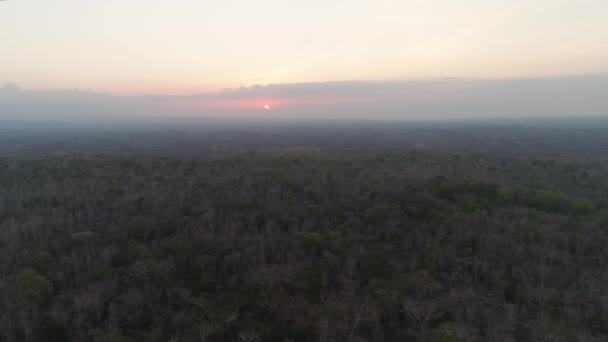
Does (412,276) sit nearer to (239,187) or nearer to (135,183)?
(239,187)

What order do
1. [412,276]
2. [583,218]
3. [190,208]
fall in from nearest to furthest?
[412,276] < [583,218] < [190,208]

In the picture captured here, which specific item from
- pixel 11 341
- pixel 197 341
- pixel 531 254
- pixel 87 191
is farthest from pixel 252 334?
pixel 87 191

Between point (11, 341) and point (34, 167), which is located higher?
point (34, 167)

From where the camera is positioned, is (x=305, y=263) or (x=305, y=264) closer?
(x=305, y=264)

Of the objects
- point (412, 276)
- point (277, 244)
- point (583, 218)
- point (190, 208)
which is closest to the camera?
point (412, 276)

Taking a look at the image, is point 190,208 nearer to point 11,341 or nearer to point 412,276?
point 11,341

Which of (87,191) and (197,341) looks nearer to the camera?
(197,341)
